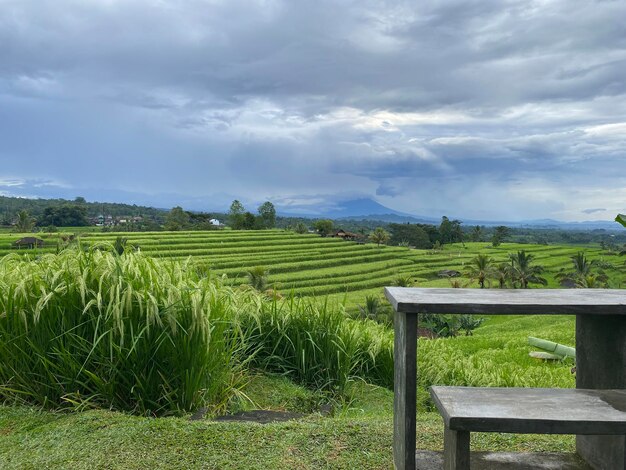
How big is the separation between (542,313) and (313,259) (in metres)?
45.4

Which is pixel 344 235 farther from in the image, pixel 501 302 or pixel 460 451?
pixel 460 451

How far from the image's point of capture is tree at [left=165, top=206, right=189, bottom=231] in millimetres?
68125

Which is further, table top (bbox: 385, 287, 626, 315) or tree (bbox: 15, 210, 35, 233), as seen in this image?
tree (bbox: 15, 210, 35, 233)

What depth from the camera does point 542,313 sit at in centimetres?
268

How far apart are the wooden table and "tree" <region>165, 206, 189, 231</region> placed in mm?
65842

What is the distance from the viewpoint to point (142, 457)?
3.05 m

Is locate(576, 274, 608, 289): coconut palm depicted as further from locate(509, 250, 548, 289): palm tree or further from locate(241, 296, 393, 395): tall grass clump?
locate(241, 296, 393, 395): tall grass clump

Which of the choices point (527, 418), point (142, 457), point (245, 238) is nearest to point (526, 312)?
point (527, 418)

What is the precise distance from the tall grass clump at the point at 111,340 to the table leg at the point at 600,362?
2472mm

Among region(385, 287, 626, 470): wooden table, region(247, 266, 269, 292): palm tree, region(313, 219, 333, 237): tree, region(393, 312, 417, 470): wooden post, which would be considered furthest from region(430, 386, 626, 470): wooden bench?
region(313, 219, 333, 237): tree

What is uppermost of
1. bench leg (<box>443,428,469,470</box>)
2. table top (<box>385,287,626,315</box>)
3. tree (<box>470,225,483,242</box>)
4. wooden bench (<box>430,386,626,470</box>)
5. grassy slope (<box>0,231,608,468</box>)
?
table top (<box>385,287,626,315</box>)

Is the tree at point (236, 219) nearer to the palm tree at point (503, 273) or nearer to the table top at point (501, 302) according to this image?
the palm tree at point (503, 273)

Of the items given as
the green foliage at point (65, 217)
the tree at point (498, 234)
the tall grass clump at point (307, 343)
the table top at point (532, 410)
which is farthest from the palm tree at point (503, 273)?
the green foliage at point (65, 217)

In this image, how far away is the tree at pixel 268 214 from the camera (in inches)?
3327
